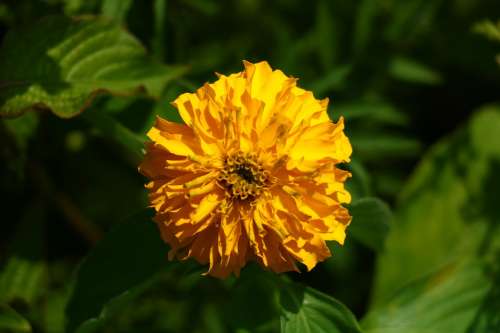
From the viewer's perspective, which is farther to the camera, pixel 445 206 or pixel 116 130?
pixel 445 206

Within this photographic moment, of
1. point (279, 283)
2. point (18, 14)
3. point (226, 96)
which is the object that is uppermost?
point (226, 96)

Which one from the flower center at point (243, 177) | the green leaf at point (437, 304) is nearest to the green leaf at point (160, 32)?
the flower center at point (243, 177)

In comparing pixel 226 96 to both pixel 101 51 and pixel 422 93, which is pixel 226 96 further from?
pixel 422 93

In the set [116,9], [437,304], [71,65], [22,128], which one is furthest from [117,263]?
[437,304]

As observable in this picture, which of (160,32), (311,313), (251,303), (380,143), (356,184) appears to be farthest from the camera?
(380,143)

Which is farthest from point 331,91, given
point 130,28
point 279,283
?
point 279,283

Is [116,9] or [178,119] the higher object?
[116,9]

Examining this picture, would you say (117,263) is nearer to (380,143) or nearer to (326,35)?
(380,143)
